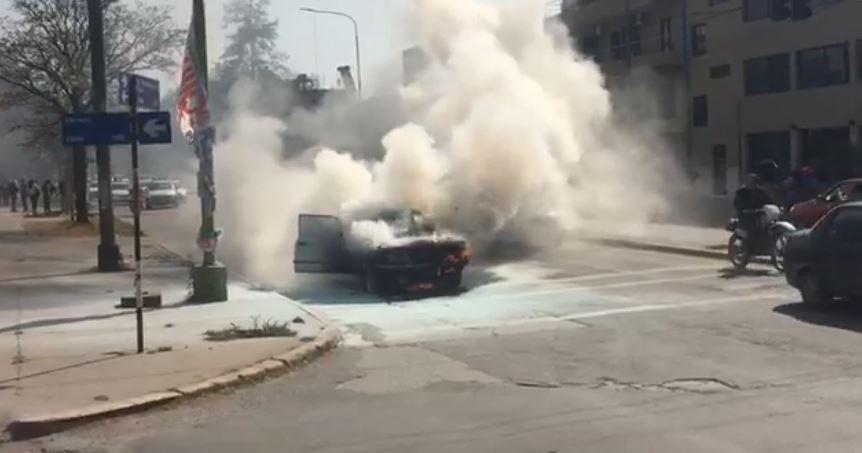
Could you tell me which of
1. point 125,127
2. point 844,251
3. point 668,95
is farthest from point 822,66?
point 125,127

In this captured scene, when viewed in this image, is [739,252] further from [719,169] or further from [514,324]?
[719,169]

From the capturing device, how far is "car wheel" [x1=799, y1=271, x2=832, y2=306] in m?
12.8

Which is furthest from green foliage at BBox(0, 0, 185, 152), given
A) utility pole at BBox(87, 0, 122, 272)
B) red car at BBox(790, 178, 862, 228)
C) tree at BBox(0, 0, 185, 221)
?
red car at BBox(790, 178, 862, 228)

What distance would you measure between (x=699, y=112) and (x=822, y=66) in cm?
914

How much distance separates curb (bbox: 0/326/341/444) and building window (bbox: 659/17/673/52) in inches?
1669

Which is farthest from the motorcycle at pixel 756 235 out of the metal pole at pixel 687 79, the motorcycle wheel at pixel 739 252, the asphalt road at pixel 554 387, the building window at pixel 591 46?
the building window at pixel 591 46

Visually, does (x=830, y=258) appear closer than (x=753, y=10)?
Yes

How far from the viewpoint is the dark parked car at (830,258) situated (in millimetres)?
12242

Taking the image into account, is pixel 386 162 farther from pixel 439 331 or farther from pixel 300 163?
pixel 439 331

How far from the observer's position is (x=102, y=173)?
21547 millimetres

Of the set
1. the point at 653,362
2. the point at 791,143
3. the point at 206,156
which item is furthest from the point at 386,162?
the point at 791,143

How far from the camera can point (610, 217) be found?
30.5m

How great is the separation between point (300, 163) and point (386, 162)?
6082 millimetres

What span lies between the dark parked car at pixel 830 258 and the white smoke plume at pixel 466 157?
6.36 m
